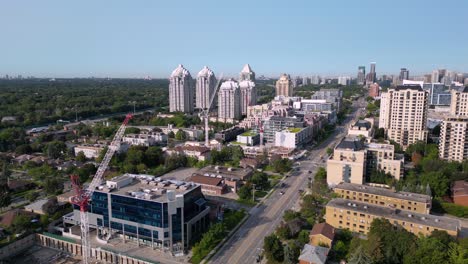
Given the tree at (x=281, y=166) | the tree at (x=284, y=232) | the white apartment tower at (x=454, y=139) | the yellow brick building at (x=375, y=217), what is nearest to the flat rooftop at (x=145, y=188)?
the tree at (x=284, y=232)

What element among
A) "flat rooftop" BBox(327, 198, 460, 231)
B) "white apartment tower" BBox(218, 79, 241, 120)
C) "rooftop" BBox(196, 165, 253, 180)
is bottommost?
"rooftop" BBox(196, 165, 253, 180)

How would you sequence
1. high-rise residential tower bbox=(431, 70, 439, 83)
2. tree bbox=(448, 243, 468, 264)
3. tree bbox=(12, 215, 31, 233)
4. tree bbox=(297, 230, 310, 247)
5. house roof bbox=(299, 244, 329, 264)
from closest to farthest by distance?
1. tree bbox=(448, 243, 468, 264)
2. house roof bbox=(299, 244, 329, 264)
3. tree bbox=(297, 230, 310, 247)
4. tree bbox=(12, 215, 31, 233)
5. high-rise residential tower bbox=(431, 70, 439, 83)

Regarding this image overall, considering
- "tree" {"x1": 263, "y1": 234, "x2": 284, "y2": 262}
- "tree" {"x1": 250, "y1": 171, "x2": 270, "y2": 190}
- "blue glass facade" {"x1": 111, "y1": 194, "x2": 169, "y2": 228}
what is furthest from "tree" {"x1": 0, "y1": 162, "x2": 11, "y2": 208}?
"tree" {"x1": 263, "y1": 234, "x2": 284, "y2": 262}

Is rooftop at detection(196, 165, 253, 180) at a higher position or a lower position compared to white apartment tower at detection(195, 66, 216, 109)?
lower

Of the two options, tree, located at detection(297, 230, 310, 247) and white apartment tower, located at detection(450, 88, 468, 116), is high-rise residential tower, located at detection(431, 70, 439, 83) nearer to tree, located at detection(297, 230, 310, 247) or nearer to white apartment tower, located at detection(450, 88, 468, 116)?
white apartment tower, located at detection(450, 88, 468, 116)

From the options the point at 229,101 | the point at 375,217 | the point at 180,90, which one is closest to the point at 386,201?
the point at 375,217

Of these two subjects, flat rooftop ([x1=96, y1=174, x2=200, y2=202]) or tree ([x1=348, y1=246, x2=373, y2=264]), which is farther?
flat rooftop ([x1=96, y1=174, x2=200, y2=202])

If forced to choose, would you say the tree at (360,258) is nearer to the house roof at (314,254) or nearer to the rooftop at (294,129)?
the house roof at (314,254)
